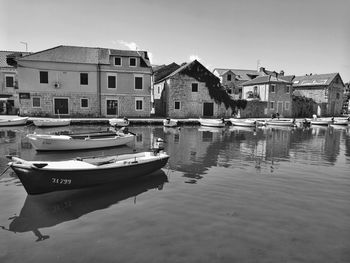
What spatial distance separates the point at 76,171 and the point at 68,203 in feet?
3.30

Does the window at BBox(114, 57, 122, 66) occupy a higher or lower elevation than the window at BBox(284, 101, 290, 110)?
higher

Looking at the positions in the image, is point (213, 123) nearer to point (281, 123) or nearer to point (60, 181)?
point (281, 123)

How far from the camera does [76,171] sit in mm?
9664

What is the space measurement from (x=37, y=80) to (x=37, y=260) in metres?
32.8

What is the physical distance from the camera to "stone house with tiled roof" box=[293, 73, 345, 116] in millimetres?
57619

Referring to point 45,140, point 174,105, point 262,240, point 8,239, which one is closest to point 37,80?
point 174,105

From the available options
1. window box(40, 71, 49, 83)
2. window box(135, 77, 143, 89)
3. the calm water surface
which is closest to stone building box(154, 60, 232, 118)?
window box(135, 77, 143, 89)

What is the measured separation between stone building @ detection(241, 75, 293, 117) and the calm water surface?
35.2 meters

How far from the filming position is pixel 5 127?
2853cm

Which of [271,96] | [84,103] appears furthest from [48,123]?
[271,96]

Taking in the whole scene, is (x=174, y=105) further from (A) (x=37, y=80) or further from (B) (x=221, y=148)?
(B) (x=221, y=148)

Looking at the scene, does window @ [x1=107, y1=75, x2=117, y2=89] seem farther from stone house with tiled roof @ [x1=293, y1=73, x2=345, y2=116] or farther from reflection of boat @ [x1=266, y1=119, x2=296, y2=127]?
stone house with tiled roof @ [x1=293, y1=73, x2=345, y2=116]

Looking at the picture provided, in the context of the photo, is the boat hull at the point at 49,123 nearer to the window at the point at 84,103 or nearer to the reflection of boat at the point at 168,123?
the window at the point at 84,103

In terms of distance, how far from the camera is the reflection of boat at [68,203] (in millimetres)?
7910
